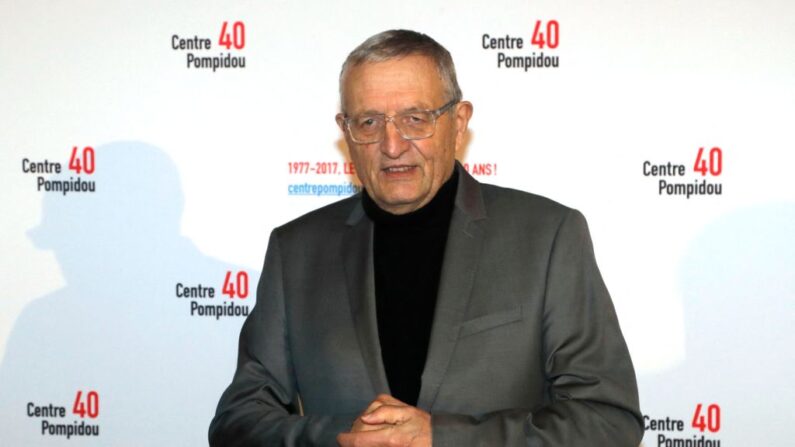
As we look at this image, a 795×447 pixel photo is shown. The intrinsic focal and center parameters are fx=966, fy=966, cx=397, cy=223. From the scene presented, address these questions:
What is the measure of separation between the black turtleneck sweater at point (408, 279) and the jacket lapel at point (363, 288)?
29 mm

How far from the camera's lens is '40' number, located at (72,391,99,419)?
3824 mm

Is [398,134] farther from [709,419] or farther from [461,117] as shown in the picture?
[709,419]

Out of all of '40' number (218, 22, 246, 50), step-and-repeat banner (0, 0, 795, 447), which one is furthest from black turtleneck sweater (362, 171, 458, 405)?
'40' number (218, 22, 246, 50)

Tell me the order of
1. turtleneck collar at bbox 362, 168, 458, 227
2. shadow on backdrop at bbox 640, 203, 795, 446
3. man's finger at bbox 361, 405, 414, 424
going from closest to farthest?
man's finger at bbox 361, 405, 414, 424 < turtleneck collar at bbox 362, 168, 458, 227 < shadow on backdrop at bbox 640, 203, 795, 446

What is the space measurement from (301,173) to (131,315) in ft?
2.89

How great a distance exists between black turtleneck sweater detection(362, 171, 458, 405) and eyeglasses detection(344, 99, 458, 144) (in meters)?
0.19

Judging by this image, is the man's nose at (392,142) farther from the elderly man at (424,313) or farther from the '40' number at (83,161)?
the '40' number at (83,161)

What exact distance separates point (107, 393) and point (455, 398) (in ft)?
7.01

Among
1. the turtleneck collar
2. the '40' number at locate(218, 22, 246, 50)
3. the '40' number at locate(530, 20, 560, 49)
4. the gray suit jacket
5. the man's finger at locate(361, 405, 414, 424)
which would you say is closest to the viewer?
the man's finger at locate(361, 405, 414, 424)

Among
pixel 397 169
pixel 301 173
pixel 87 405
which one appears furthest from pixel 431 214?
pixel 87 405

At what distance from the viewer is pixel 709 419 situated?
3.50m

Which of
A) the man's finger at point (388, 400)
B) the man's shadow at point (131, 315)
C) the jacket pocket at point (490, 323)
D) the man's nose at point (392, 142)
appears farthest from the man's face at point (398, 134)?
the man's shadow at point (131, 315)

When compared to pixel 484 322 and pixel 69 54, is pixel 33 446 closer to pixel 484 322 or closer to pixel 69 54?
pixel 69 54

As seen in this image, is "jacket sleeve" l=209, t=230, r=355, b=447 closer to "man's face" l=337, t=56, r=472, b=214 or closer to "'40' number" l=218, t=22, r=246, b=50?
"man's face" l=337, t=56, r=472, b=214
